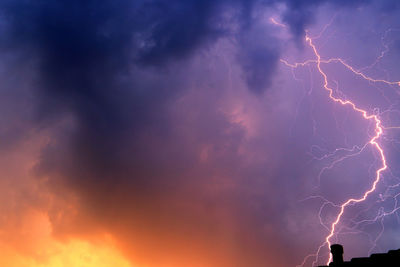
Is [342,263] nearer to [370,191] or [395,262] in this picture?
[395,262]

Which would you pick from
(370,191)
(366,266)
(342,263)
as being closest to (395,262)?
(366,266)

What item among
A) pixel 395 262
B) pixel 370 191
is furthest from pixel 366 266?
pixel 370 191

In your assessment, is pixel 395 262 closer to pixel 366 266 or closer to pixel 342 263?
pixel 366 266

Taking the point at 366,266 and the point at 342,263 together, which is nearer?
the point at 366,266

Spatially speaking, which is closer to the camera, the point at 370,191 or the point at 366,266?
the point at 366,266

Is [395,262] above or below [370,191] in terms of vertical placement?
below

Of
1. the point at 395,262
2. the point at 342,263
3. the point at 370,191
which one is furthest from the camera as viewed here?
the point at 370,191

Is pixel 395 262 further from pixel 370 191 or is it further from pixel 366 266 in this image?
pixel 370 191

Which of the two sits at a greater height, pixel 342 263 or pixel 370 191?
pixel 370 191

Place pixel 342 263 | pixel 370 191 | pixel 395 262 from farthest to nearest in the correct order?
pixel 370 191
pixel 342 263
pixel 395 262
